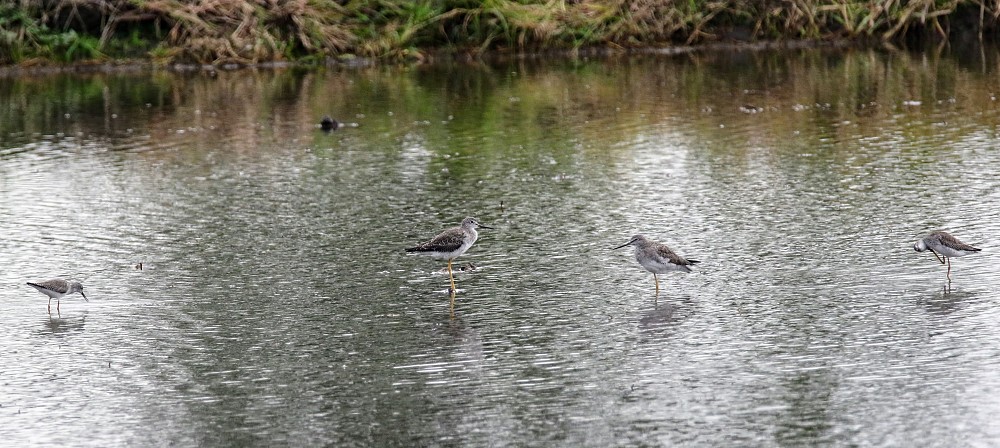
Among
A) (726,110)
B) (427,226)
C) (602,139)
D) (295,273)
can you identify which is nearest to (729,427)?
(295,273)

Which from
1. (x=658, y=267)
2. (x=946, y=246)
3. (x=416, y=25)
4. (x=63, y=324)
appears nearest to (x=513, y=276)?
(x=658, y=267)

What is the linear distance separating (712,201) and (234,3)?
75.8 feet

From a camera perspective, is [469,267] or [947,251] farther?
[469,267]

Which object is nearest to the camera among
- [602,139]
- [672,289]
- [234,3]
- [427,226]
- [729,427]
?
[729,427]

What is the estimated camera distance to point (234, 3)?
1554 inches

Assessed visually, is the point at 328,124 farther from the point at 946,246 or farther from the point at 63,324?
the point at 946,246

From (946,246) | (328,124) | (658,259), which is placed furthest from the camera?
(328,124)

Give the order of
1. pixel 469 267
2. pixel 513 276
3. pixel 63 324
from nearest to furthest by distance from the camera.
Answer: pixel 63 324 → pixel 513 276 → pixel 469 267

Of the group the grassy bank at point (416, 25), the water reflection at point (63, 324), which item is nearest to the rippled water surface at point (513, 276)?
the water reflection at point (63, 324)

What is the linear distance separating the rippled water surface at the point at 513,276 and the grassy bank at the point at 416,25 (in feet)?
32.6

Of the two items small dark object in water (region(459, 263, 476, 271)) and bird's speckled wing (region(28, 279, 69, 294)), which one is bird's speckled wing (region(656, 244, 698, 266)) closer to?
small dark object in water (region(459, 263, 476, 271))

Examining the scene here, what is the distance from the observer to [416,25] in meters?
40.7

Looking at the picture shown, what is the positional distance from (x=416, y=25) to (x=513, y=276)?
25802mm

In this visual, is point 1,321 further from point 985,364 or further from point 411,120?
point 411,120
